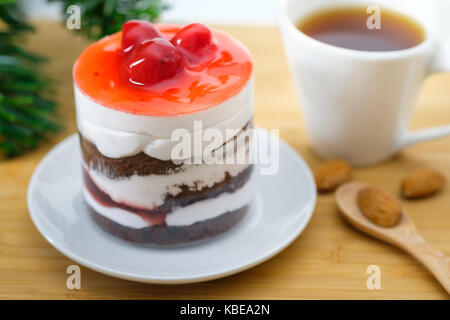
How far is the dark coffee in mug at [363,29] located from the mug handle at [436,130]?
5 cm

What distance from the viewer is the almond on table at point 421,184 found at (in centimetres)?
89

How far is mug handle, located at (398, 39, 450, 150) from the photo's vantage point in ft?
2.85

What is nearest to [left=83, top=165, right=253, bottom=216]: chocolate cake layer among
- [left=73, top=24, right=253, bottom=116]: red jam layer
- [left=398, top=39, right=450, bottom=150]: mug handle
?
[left=73, top=24, right=253, bottom=116]: red jam layer

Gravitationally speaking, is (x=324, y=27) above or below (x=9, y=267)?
above

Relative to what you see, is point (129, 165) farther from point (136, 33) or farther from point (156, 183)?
point (136, 33)

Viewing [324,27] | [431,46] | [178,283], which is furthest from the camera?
[324,27]

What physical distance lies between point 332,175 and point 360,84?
135 millimetres

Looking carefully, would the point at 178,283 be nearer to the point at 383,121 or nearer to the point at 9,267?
the point at 9,267

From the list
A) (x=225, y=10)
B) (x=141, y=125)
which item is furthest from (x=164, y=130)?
(x=225, y=10)

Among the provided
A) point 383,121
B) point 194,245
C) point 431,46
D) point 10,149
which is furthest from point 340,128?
point 10,149

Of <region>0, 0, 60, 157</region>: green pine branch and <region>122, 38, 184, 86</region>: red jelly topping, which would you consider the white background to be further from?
<region>122, 38, 184, 86</region>: red jelly topping

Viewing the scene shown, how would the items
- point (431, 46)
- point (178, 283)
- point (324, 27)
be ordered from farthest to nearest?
point (324, 27)
point (431, 46)
point (178, 283)

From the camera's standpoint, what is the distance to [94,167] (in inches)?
29.6

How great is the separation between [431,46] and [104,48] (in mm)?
442
